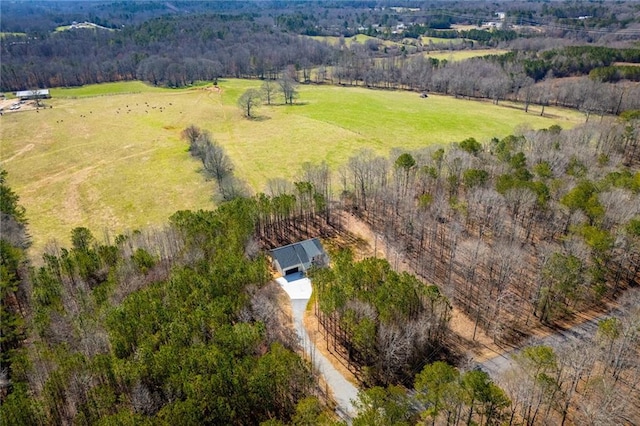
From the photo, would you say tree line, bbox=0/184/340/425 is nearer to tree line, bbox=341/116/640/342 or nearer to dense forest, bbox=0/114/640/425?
dense forest, bbox=0/114/640/425

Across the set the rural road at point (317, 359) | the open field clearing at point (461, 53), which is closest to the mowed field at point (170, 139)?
the rural road at point (317, 359)

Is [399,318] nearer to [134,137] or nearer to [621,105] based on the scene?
[134,137]

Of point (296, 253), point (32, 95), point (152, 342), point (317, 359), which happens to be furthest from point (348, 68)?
point (152, 342)

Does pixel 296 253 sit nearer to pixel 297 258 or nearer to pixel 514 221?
pixel 297 258

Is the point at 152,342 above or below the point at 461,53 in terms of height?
below

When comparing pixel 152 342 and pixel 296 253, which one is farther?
pixel 296 253

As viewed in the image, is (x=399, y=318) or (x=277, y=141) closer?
(x=399, y=318)

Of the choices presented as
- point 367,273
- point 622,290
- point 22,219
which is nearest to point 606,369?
point 622,290
